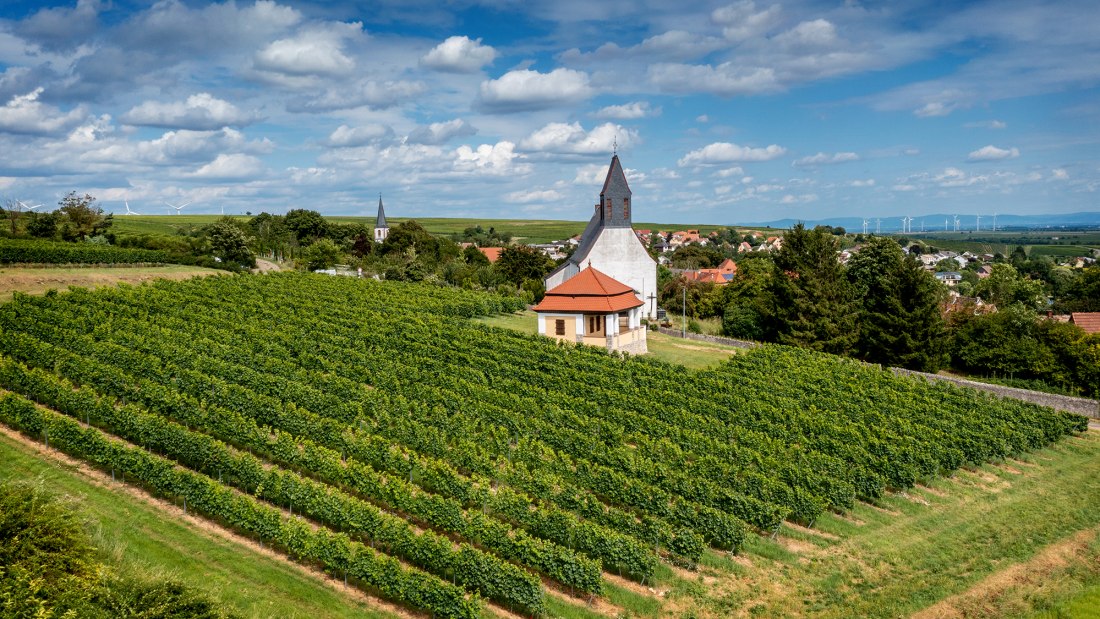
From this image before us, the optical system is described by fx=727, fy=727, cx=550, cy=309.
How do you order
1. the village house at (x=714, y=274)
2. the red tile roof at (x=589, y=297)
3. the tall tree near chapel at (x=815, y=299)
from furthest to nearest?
the village house at (x=714, y=274) → the tall tree near chapel at (x=815, y=299) → the red tile roof at (x=589, y=297)

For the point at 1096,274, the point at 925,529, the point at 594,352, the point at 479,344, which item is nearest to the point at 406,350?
the point at 479,344

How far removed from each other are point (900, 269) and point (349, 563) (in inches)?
1519

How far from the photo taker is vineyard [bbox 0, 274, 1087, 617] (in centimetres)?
1664

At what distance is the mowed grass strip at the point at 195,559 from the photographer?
14.7 meters

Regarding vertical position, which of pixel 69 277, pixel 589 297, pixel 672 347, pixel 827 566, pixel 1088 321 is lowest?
pixel 827 566

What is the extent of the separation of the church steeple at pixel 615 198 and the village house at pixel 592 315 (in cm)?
847

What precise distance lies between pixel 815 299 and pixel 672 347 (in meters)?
11.0

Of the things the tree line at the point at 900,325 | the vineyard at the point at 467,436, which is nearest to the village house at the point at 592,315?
the vineyard at the point at 467,436

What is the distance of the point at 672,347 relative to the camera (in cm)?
4384

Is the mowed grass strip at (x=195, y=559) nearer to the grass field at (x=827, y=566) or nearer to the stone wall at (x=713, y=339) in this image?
the grass field at (x=827, y=566)

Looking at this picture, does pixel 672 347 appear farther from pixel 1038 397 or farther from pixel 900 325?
pixel 1038 397

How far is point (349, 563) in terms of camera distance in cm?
1552

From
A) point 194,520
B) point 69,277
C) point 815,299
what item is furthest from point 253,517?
point 815,299

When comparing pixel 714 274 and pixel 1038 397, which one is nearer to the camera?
pixel 1038 397
